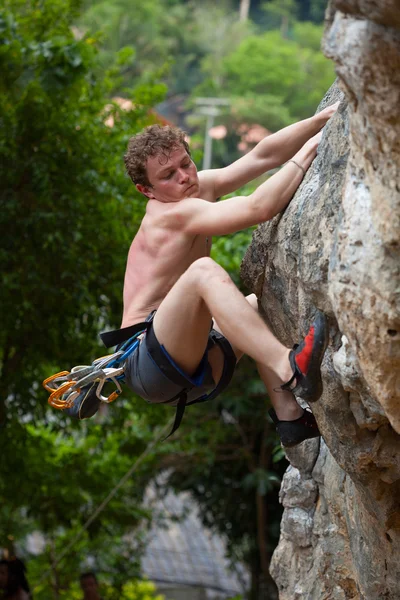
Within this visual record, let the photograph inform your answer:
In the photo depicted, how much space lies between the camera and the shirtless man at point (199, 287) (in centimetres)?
325

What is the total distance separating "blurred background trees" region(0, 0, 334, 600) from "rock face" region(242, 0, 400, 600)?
270cm

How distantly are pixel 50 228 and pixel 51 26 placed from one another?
1.65 meters

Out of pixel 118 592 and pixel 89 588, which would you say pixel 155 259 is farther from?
pixel 118 592

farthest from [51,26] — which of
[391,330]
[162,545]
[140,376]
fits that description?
[162,545]

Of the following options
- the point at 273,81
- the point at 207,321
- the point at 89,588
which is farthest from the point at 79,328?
the point at 273,81

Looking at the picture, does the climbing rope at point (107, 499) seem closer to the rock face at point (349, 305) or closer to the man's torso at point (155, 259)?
the rock face at point (349, 305)

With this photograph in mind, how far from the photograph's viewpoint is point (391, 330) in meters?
2.75

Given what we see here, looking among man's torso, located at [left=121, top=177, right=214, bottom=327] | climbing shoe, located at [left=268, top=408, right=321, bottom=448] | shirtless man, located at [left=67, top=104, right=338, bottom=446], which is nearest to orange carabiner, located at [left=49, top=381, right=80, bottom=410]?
shirtless man, located at [left=67, top=104, right=338, bottom=446]

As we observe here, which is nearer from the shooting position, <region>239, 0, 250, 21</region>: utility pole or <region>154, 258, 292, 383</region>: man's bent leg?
<region>154, 258, 292, 383</region>: man's bent leg

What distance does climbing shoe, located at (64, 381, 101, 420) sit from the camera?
406cm

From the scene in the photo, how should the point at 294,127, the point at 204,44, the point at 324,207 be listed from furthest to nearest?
the point at 204,44 → the point at 294,127 → the point at 324,207

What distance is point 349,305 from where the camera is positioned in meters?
2.82

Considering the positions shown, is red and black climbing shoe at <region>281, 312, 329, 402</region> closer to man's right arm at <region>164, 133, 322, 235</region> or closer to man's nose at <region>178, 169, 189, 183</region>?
man's right arm at <region>164, 133, 322, 235</region>

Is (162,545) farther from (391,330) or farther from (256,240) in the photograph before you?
(391,330)
